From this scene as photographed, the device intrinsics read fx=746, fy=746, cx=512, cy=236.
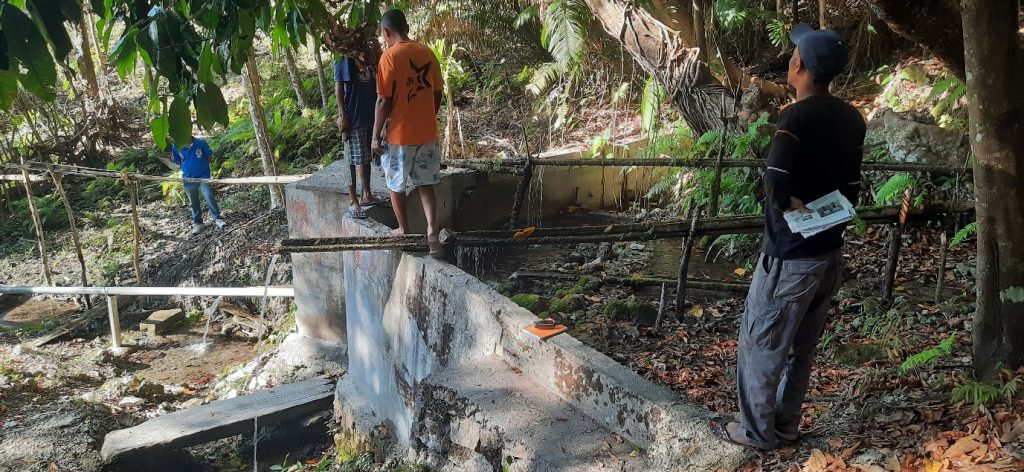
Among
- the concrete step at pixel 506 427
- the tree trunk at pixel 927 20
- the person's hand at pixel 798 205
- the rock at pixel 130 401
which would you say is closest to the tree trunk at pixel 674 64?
the tree trunk at pixel 927 20

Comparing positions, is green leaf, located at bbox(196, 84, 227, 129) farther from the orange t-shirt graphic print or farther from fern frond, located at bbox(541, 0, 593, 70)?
fern frond, located at bbox(541, 0, 593, 70)

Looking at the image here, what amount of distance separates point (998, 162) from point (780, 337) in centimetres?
136

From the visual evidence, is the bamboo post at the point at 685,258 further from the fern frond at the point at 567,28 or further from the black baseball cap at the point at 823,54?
the fern frond at the point at 567,28

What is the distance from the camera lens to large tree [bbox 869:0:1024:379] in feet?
10.8

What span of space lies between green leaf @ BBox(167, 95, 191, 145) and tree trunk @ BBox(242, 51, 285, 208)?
9343mm

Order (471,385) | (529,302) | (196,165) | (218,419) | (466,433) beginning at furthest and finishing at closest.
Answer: (196,165) < (218,419) < (529,302) < (471,385) < (466,433)

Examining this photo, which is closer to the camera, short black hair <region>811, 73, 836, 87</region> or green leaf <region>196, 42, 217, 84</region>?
green leaf <region>196, 42, 217, 84</region>

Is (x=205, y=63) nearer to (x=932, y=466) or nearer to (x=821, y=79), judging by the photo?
(x=821, y=79)

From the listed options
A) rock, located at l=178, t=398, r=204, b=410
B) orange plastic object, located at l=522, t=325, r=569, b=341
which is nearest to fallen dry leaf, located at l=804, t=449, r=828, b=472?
orange plastic object, located at l=522, t=325, r=569, b=341

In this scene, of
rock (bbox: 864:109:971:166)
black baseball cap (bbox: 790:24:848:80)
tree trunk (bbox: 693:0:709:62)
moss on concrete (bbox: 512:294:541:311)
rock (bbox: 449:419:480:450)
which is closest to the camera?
black baseball cap (bbox: 790:24:848:80)

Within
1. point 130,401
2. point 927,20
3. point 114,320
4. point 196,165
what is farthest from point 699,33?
point 114,320

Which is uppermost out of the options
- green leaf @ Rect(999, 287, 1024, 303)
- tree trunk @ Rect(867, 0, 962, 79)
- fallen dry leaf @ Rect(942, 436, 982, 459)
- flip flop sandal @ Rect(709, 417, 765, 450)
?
tree trunk @ Rect(867, 0, 962, 79)

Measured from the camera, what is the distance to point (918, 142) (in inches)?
301

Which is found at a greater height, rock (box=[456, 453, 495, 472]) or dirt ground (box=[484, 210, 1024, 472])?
dirt ground (box=[484, 210, 1024, 472])
